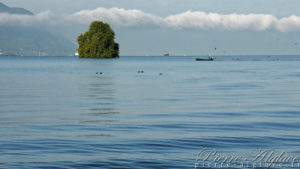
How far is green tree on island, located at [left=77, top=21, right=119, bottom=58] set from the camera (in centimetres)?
19088

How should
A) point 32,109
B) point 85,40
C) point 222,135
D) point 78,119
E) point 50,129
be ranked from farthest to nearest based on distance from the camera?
point 85,40, point 32,109, point 78,119, point 50,129, point 222,135

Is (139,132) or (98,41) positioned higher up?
(98,41)

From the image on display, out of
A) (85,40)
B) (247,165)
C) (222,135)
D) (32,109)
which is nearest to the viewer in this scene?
(247,165)

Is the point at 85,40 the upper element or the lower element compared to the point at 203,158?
upper

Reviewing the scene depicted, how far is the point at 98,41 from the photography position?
190125 millimetres

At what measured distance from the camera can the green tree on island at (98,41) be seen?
190875 mm

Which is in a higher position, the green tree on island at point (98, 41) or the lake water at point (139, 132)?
the green tree on island at point (98, 41)

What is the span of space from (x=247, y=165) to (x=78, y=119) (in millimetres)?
11915

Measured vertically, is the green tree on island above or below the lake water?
above

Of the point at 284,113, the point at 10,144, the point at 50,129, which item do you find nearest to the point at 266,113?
the point at 284,113

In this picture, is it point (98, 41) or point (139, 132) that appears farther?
point (98, 41)

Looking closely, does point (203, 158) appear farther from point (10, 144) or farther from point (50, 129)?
point (50, 129)

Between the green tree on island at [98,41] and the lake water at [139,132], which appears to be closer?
the lake water at [139,132]

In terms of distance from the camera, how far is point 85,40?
7771 inches
